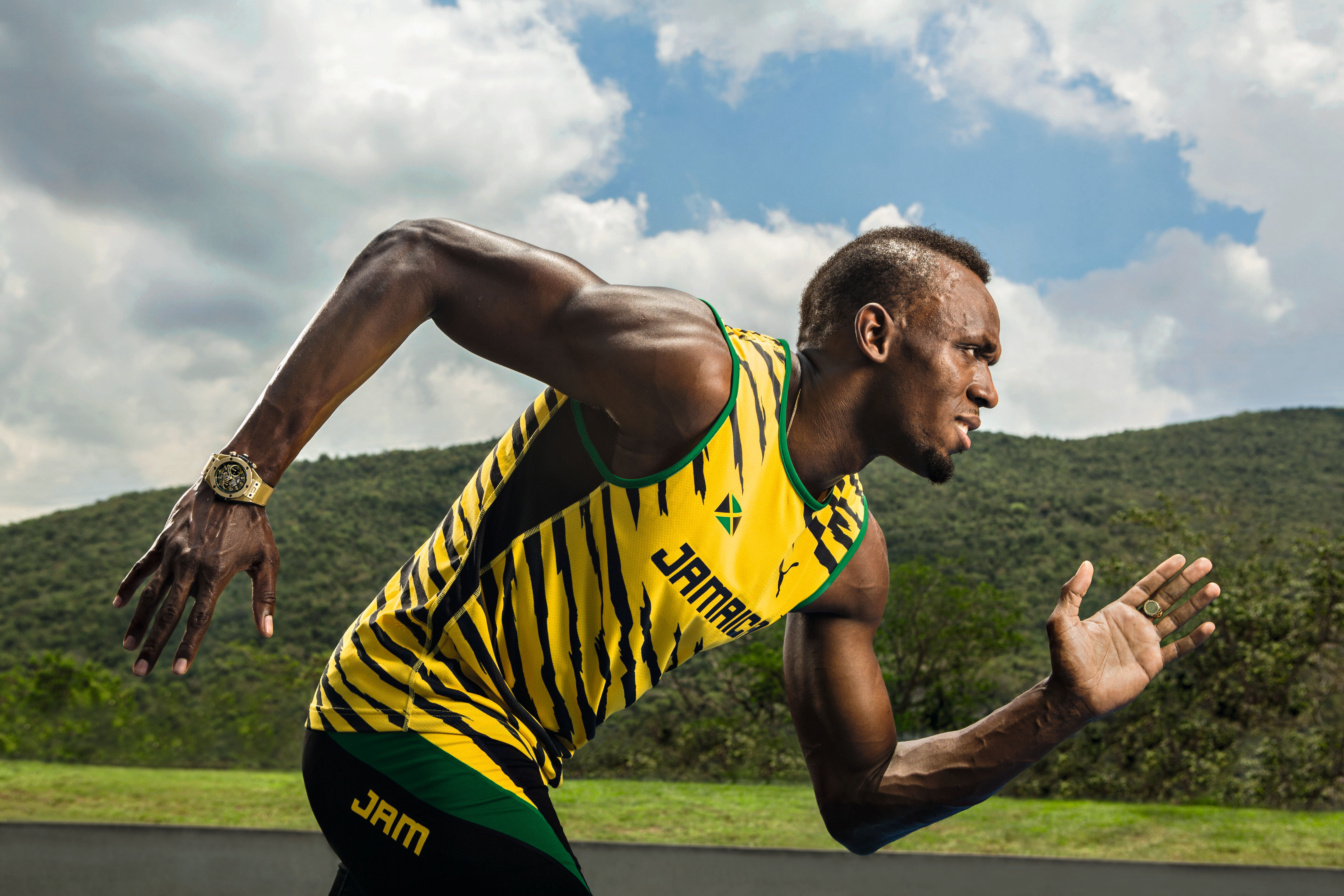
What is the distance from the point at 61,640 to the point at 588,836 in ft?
43.1

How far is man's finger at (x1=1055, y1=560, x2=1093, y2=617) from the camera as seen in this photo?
171 centimetres

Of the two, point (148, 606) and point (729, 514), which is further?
point (729, 514)

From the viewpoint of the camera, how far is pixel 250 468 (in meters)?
1.15

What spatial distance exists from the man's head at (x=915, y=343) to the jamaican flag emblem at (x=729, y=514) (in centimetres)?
32

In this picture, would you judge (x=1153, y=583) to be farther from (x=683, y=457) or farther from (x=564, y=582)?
(x=564, y=582)

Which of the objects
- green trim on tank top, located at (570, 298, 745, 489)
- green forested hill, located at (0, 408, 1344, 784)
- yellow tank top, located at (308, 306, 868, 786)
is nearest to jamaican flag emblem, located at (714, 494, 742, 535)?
yellow tank top, located at (308, 306, 868, 786)

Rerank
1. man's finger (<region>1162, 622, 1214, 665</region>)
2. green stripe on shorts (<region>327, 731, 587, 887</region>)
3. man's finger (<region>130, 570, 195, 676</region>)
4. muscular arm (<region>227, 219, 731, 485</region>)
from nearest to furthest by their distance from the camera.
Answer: man's finger (<region>130, 570, 195, 676</region>) < muscular arm (<region>227, 219, 731, 485</region>) < green stripe on shorts (<region>327, 731, 587, 887</region>) < man's finger (<region>1162, 622, 1214, 665</region>)

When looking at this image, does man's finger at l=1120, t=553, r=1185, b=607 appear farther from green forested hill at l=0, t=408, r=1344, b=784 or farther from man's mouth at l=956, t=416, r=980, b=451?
green forested hill at l=0, t=408, r=1344, b=784

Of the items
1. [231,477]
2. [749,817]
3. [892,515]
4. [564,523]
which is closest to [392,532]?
[892,515]

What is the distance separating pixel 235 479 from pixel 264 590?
157 millimetres

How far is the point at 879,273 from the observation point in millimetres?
1635

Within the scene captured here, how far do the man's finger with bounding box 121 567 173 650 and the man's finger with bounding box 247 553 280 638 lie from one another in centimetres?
10

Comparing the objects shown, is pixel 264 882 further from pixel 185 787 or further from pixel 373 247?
pixel 373 247

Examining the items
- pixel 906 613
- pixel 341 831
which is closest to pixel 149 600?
pixel 341 831
